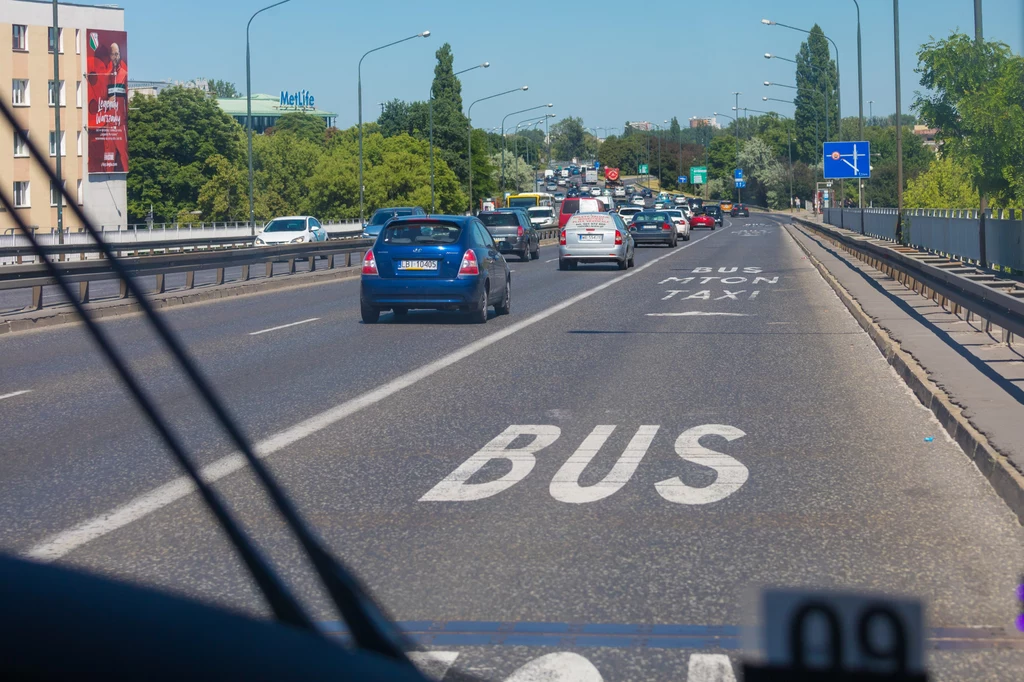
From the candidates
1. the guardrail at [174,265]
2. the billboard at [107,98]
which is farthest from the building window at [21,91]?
the guardrail at [174,265]

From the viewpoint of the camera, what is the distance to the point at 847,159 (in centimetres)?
6150

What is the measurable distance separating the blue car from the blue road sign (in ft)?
144

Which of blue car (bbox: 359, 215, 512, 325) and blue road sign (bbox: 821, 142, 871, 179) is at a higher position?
blue road sign (bbox: 821, 142, 871, 179)

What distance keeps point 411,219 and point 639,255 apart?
92.0 ft

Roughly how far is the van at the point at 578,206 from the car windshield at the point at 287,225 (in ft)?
43.6

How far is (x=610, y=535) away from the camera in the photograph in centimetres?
636

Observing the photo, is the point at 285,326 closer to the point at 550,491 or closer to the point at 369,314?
the point at 369,314

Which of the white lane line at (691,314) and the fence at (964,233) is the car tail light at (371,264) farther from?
the fence at (964,233)

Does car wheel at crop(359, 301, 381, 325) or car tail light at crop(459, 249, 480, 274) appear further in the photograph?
car wheel at crop(359, 301, 381, 325)

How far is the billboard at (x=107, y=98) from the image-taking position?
8569 cm

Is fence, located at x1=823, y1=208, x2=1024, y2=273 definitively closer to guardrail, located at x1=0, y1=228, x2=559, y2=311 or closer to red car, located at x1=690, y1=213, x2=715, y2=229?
guardrail, located at x1=0, y1=228, x2=559, y2=311

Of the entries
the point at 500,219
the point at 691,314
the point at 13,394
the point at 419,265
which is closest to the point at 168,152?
the point at 500,219

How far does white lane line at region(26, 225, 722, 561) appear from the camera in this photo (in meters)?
6.14

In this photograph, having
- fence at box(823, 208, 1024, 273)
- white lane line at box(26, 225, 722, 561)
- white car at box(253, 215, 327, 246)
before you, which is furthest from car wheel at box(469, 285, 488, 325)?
white car at box(253, 215, 327, 246)
